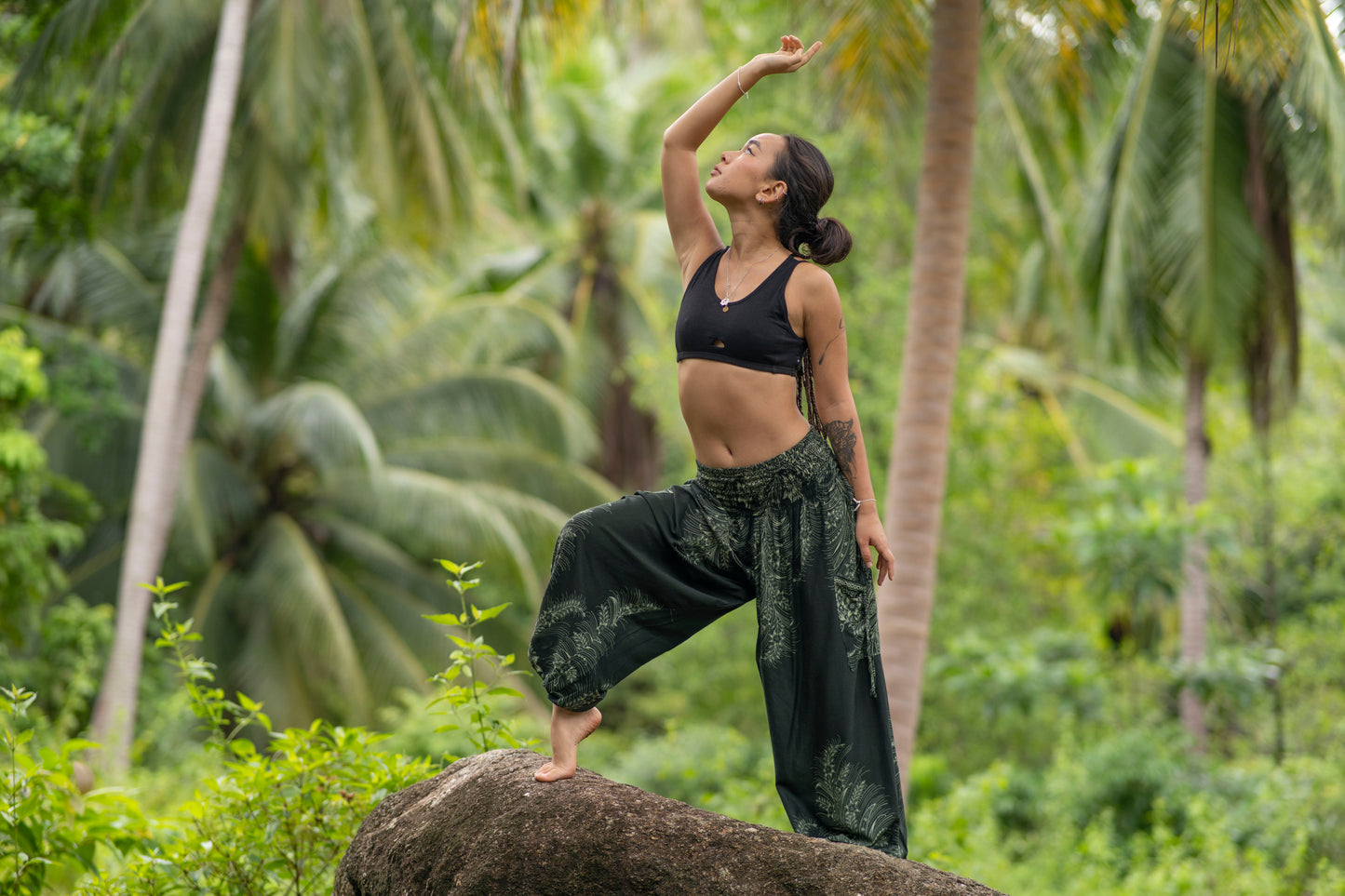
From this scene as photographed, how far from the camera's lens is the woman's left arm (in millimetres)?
3311

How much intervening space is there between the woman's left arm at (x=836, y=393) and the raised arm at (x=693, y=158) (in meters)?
0.37

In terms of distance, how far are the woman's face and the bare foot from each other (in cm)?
152

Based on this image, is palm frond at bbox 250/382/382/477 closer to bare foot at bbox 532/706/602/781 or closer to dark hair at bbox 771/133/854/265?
bare foot at bbox 532/706/602/781

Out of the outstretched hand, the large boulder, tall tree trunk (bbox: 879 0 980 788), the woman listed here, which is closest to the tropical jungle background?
tall tree trunk (bbox: 879 0 980 788)

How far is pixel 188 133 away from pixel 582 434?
17.4 ft

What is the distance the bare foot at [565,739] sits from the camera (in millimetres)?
3230

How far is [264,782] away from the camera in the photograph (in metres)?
3.80

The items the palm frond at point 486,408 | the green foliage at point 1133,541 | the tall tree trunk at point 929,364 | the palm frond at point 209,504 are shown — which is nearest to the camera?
the tall tree trunk at point 929,364

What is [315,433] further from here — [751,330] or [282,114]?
[751,330]

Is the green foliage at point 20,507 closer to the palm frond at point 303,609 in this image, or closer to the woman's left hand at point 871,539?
the palm frond at point 303,609

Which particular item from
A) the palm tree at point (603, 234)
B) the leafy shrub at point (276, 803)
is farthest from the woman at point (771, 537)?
the palm tree at point (603, 234)

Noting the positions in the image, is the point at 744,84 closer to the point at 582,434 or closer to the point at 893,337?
the point at 893,337

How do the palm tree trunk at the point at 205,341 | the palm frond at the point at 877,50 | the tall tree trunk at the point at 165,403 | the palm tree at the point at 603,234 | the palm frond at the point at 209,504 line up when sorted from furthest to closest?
1. the palm tree at the point at 603,234
2. the palm frond at the point at 209,504
3. the palm tree trunk at the point at 205,341
4. the tall tree trunk at the point at 165,403
5. the palm frond at the point at 877,50

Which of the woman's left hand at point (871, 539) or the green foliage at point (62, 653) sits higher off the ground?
the woman's left hand at point (871, 539)
